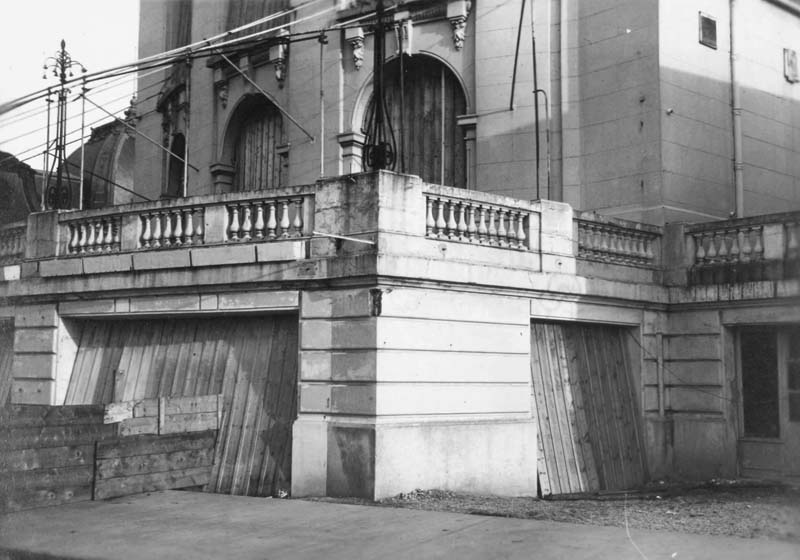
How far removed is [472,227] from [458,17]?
8085 millimetres

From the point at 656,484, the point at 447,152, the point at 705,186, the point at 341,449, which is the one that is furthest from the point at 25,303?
the point at 705,186

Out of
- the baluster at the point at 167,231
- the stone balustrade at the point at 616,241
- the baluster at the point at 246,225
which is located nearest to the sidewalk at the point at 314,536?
the baluster at the point at 246,225

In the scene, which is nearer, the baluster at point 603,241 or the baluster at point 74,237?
the baluster at point 603,241

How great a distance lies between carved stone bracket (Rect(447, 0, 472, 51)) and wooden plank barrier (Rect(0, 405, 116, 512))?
1214 cm

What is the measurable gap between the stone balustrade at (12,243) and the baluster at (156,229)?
440 cm

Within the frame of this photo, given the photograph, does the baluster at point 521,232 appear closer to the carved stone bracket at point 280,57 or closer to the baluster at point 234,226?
the baluster at point 234,226

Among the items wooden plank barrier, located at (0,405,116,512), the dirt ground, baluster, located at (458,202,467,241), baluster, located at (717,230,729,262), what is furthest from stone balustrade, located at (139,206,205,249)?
baluster, located at (717,230,729,262)

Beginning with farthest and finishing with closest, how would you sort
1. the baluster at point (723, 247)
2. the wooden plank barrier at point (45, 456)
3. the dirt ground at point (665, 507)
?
1. the baluster at point (723, 247)
2. the wooden plank barrier at point (45, 456)
3. the dirt ground at point (665, 507)

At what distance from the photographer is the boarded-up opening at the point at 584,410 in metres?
15.9

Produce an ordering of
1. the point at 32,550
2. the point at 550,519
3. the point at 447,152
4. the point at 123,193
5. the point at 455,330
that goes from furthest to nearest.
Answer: the point at 123,193, the point at 447,152, the point at 455,330, the point at 550,519, the point at 32,550

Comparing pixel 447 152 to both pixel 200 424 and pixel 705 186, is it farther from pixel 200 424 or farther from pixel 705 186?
pixel 200 424

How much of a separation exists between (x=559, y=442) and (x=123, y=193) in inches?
1075

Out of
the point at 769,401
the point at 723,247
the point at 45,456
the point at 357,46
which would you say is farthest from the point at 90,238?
the point at 769,401

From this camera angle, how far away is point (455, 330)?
14.4 m
